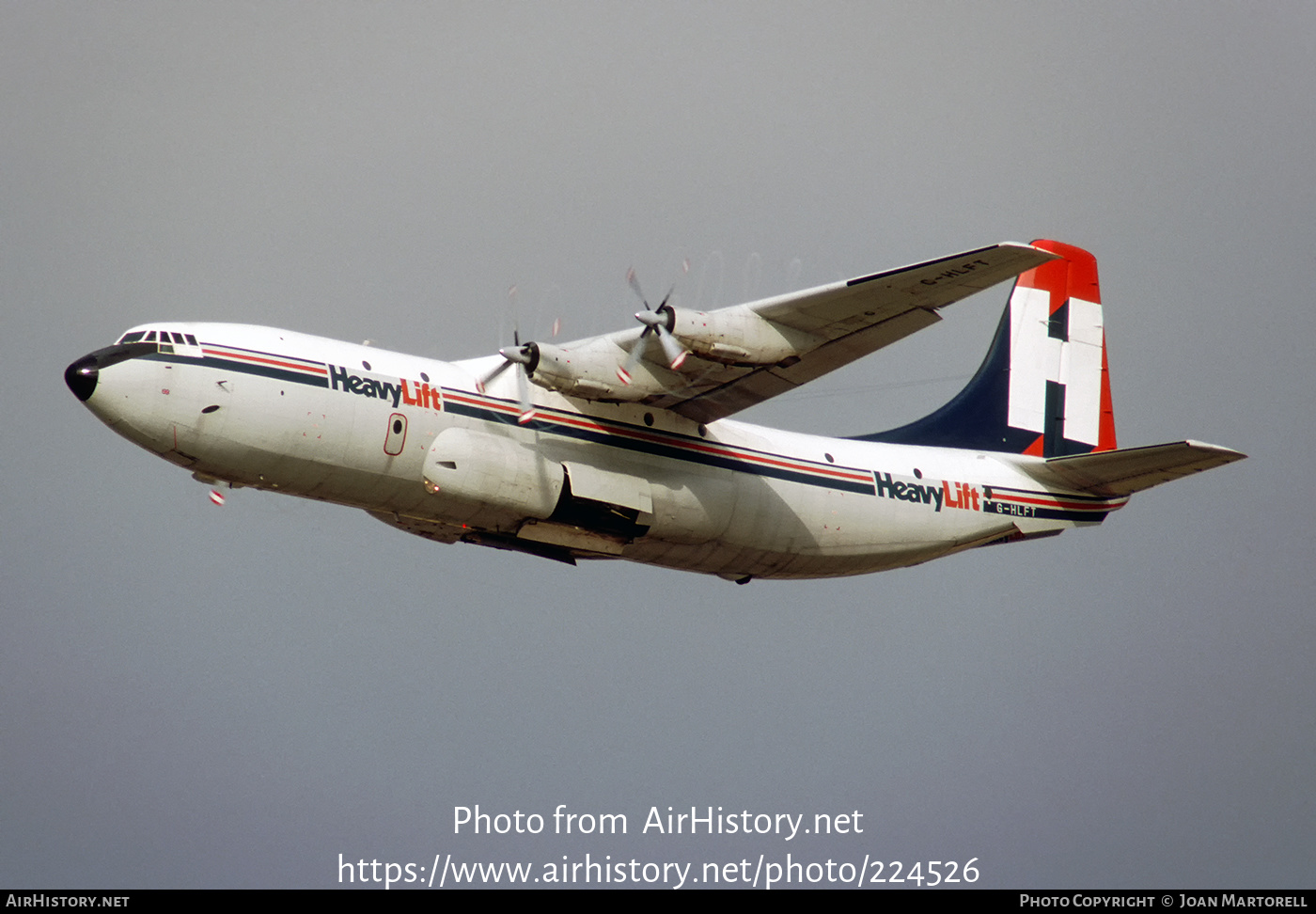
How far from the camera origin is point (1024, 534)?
2689 cm

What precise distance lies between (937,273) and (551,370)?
5363mm

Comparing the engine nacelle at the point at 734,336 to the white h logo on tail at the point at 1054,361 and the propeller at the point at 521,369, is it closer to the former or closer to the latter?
the propeller at the point at 521,369

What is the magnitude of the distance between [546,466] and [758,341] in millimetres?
3457

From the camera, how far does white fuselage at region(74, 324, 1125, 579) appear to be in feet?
70.4

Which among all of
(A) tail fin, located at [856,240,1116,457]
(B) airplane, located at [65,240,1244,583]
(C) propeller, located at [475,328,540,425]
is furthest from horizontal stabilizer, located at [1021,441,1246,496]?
(C) propeller, located at [475,328,540,425]

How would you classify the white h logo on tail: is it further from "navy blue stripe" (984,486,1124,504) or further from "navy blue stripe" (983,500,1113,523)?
"navy blue stripe" (983,500,1113,523)

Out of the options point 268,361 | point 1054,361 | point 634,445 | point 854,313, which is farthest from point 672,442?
point 1054,361

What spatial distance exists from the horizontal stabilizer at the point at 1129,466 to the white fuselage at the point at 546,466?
1.09ft

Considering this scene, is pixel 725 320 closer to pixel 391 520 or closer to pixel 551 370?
pixel 551 370

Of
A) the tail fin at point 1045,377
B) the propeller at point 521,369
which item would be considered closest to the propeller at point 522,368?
the propeller at point 521,369

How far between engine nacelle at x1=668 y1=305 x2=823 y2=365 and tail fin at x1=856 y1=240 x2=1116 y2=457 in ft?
20.1

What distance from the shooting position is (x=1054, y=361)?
29.0m

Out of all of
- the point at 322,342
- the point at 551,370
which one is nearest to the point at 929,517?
the point at 551,370

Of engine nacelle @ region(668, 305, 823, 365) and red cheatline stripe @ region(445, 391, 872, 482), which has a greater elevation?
engine nacelle @ region(668, 305, 823, 365)
